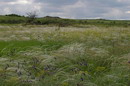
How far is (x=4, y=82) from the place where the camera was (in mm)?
6457

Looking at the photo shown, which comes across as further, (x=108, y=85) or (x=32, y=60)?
(x=32, y=60)

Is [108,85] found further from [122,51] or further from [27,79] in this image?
[122,51]

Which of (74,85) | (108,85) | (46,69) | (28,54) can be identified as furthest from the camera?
(28,54)

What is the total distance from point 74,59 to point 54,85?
128 inches

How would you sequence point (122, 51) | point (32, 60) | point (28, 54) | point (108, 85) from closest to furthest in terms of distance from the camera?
point (108, 85)
point (32, 60)
point (28, 54)
point (122, 51)

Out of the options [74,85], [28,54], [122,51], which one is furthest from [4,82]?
[122,51]

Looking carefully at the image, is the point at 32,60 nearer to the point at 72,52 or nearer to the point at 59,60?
the point at 59,60

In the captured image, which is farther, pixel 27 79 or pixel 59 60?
pixel 59 60

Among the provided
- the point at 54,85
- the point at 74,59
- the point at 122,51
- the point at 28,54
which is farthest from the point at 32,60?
the point at 122,51

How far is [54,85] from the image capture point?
6.24 m

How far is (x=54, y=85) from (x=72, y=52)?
12.9ft

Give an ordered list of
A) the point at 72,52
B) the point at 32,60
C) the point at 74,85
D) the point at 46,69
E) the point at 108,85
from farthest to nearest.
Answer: the point at 72,52 < the point at 32,60 < the point at 46,69 < the point at 108,85 < the point at 74,85

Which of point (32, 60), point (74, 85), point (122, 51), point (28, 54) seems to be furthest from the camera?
point (122, 51)

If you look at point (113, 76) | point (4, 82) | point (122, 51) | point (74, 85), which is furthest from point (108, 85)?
point (122, 51)
